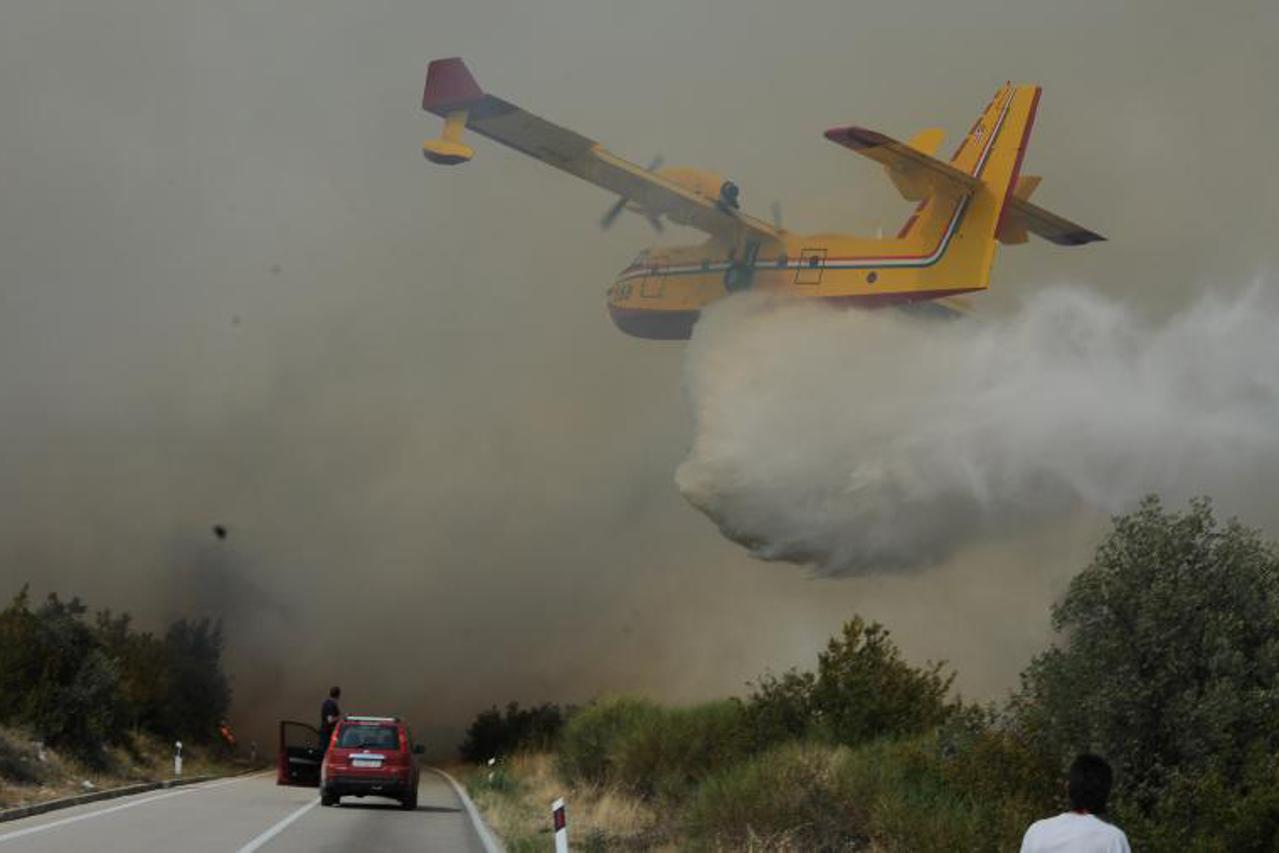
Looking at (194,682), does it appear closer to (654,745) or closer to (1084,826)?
(654,745)

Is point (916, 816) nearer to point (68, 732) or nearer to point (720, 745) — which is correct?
point (720, 745)

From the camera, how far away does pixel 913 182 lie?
3591cm

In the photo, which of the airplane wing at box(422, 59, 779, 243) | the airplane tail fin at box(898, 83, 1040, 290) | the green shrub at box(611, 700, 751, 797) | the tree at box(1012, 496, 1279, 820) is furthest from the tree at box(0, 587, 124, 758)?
the tree at box(1012, 496, 1279, 820)

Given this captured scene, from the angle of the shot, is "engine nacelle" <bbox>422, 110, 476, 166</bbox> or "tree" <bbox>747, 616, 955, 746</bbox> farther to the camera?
"engine nacelle" <bbox>422, 110, 476, 166</bbox>

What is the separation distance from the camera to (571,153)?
38188 millimetres

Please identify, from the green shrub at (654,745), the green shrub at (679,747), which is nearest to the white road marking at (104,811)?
the green shrub at (654,745)

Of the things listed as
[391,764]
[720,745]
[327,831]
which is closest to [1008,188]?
[720,745]

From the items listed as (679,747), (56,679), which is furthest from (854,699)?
(56,679)

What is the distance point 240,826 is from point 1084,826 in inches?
733

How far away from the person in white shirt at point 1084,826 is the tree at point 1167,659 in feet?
22.3

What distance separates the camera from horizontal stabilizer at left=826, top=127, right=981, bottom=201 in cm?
3259

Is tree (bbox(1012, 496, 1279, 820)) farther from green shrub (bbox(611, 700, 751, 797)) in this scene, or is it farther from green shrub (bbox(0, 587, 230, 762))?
green shrub (bbox(0, 587, 230, 762))

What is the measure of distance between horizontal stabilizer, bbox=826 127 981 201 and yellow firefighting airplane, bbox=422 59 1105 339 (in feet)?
0.12

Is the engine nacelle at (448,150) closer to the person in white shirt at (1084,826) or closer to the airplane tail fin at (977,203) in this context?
the airplane tail fin at (977,203)
